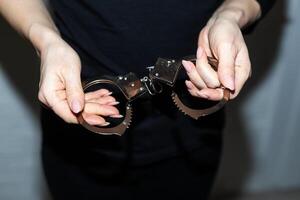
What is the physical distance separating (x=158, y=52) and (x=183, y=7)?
0.07m

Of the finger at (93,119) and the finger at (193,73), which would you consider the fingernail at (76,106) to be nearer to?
the finger at (93,119)

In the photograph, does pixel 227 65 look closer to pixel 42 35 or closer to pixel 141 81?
pixel 141 81

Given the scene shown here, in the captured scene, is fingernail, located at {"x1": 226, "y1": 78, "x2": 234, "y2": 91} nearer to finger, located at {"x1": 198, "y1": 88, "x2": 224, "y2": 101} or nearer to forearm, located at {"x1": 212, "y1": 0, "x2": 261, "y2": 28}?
finger, located at {"x1": 198, "y1": 88, "x2": 224, "y2": 101}

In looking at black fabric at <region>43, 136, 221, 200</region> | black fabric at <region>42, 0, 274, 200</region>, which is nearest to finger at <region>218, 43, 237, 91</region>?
black fabric at <region>42, 0, 274, 200</region>

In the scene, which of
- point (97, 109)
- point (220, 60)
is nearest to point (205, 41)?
point (220, 60)

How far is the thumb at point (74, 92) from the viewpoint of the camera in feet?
1.61

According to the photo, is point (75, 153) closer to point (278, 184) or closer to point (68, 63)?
point (68, 63)

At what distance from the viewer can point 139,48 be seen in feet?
2.02

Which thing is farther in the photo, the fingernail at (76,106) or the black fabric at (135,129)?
the black fabric at (135,129)

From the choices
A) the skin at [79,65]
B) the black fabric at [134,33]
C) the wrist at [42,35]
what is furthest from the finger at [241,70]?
the wrist at [42,35]

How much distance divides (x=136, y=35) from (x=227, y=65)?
14cm

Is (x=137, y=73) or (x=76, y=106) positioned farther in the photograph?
(x=137, y=73)

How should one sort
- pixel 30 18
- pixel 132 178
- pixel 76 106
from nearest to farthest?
pixel 76 106 < pixel 30 18 < pixel 132 178

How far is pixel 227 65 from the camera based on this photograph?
0.53 m
